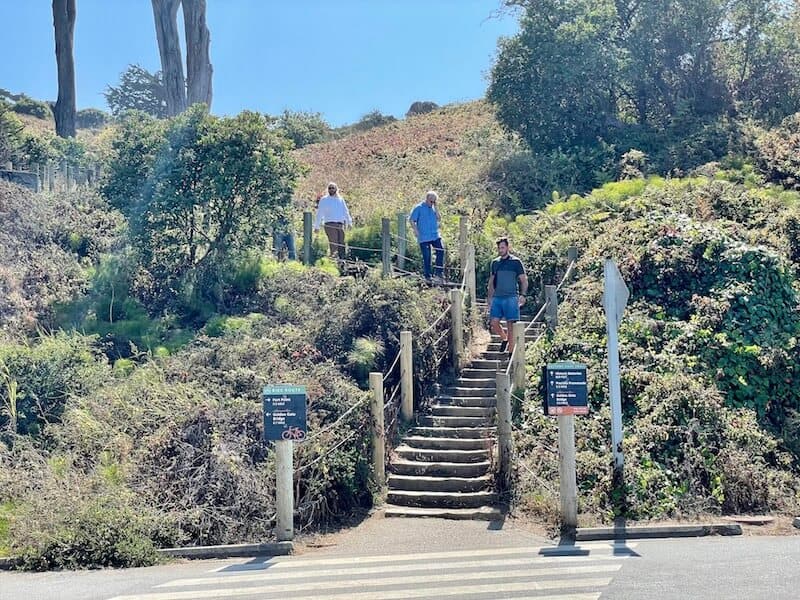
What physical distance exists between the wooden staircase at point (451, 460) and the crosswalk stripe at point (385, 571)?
2.20 m

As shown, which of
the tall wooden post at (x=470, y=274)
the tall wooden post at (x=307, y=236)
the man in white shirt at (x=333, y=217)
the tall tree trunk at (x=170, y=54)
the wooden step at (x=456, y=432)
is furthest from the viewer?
the tall tree trunk at (x=170, y=54)

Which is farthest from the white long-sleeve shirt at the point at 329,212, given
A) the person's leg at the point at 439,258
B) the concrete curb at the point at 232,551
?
the concrete curb at the point at 232,551

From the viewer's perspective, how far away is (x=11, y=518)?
9758 millimetres

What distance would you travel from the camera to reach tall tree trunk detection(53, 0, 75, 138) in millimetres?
34844

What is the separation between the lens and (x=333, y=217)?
1852cm

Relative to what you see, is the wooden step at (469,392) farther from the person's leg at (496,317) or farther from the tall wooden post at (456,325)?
the person's leg at (496,317)

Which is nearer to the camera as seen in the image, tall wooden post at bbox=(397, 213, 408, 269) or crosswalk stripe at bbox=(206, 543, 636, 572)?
crosswalk stripe at bbox=(206, 543, 636, 572)

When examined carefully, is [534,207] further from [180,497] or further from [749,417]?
[180,497]

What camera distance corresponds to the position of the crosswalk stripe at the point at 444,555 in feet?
29.2

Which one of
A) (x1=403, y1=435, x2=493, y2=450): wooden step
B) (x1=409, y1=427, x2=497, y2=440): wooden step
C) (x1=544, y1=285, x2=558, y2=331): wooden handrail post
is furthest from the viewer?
(x1=544, y1=285, x2=558, y2=331): wooden handrail post

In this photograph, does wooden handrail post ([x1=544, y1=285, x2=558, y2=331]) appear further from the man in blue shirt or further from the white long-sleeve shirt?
the white long-sleeve shirt

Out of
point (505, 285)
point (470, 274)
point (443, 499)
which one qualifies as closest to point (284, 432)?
point (443, 499)

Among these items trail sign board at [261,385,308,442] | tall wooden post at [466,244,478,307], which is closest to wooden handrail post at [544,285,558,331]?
tall wooden post at [466,244,478,307]

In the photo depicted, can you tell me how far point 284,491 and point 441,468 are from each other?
9.46 feet
